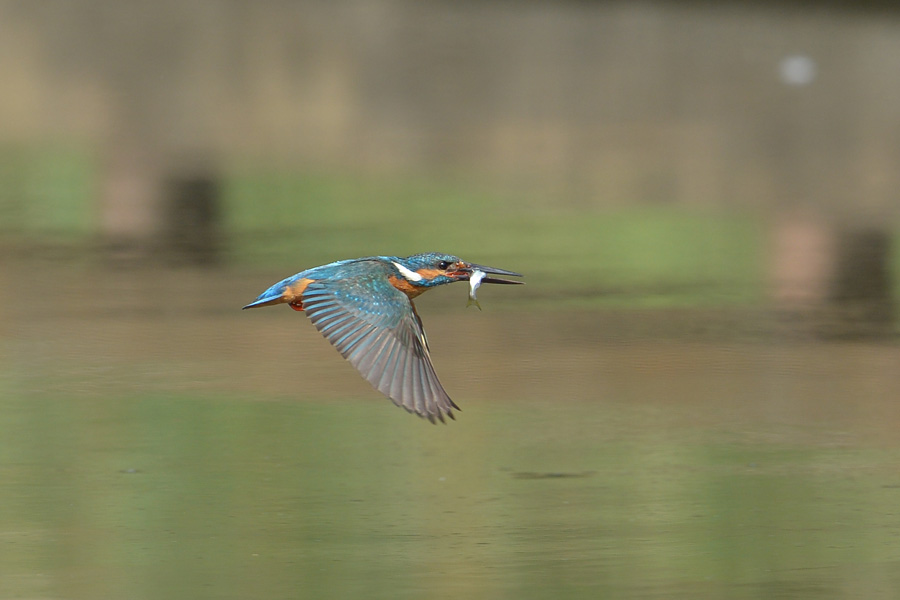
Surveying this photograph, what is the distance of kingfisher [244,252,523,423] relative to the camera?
4656 millimetres

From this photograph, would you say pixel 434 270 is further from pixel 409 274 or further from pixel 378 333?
pixel 378 333

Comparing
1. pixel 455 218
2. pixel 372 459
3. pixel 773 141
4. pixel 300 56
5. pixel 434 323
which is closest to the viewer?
pixel 372 459

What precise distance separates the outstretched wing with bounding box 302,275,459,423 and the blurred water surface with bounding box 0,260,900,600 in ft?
1.41

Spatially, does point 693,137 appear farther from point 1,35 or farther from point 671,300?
point 1,35

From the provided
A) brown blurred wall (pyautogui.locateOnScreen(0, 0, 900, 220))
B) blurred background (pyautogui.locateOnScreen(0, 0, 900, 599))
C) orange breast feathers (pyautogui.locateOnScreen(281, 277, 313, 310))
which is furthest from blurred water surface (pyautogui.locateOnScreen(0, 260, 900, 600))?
brown blurred wall (pyautogui.locateOnScreen(0, 0, 900, 220))

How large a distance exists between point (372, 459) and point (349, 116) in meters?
7.23

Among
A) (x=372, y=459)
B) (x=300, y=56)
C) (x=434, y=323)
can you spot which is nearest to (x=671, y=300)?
(x=434, y=323)

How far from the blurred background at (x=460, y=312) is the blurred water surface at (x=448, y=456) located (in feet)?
0.05

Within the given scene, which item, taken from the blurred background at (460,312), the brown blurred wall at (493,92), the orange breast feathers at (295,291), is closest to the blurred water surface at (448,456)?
the blurred background at (460,312)

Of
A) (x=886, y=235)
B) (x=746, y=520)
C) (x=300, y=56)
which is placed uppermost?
(x=300, y=56)

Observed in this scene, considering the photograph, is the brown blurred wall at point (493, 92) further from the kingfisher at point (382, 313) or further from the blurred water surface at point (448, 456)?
the kingfisher at point (382, 313)

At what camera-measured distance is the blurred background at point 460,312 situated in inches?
186

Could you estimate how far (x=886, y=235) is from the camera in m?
9.55

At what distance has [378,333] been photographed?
477cm
